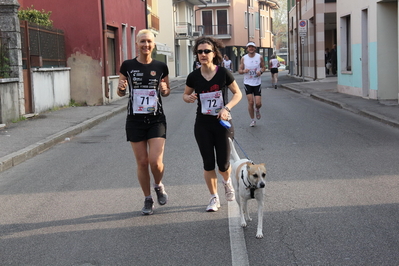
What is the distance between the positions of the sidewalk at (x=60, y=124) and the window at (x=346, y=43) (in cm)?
275

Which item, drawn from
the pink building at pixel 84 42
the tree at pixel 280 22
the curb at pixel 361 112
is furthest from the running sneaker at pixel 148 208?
the tree at pixel 280 22

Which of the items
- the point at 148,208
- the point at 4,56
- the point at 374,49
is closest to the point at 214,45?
the point at 148,208

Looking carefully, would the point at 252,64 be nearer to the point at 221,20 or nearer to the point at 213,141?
the point at 213,141

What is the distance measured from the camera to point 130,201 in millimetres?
6520

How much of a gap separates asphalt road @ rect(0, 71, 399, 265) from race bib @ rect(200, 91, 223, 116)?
1051 mm

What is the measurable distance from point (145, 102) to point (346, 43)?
18387 millimetres

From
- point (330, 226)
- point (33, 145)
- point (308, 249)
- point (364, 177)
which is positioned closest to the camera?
point (308, 249)

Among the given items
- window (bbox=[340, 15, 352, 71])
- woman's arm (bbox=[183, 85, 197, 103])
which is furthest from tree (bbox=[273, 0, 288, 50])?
woman's arm (bbox=[183, 85, 197, 103])

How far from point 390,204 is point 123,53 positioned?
21.8 metres

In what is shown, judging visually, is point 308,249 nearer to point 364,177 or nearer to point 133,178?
point 364,177

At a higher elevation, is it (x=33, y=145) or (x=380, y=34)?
(x=380, y=34)

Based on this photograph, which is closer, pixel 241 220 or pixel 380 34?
pixel 241 220

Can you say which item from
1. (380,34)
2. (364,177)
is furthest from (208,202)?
(380,34)

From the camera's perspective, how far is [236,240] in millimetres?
4902
